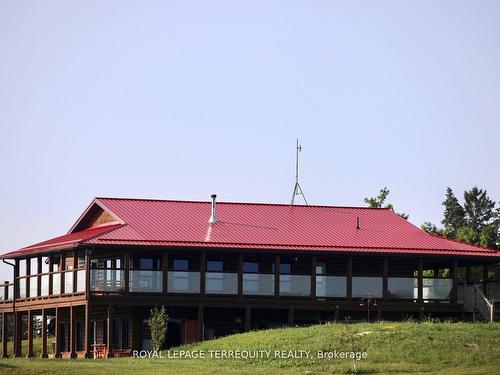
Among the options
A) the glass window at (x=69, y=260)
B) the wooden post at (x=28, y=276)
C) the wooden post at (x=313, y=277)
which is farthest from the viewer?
the glass window at (x=69, y=260)

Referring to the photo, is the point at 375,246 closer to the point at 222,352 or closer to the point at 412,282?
the point at 412,282

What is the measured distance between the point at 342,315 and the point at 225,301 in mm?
5360

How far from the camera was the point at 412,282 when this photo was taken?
191ft

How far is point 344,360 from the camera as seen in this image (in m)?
44.7

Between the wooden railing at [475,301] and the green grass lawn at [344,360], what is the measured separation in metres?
6.36

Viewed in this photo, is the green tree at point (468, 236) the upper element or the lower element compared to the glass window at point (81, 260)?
upper

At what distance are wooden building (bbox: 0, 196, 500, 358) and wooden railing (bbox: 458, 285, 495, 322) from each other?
0.05 metres

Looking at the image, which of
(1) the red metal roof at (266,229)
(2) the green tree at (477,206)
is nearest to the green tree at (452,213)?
(2) the green tree at (477,206)

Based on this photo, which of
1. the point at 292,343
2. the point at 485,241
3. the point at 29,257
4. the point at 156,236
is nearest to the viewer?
the point at 292,343

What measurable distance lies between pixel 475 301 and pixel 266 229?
9.34m

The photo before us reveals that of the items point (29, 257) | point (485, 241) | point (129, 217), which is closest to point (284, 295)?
point (129, 217)

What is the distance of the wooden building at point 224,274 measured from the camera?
55.2m

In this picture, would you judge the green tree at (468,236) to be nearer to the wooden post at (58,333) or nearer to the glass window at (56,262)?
the glass window at (56,262)

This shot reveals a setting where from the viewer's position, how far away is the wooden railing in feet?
188
